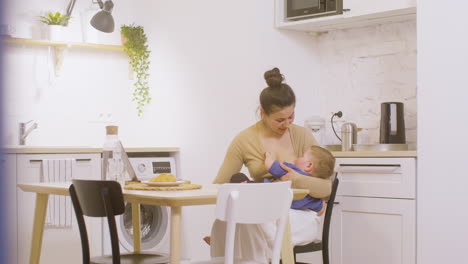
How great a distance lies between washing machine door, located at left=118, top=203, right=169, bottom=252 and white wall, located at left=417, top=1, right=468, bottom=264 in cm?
165

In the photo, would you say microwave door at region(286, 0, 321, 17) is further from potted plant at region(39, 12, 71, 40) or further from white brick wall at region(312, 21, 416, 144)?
potted plant at region(39, 12, 71, 40)

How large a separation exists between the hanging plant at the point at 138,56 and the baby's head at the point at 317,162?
1.80 metres

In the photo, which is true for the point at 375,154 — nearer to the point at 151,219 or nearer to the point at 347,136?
Result: the point at 347,136

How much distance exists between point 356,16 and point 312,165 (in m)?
1.30

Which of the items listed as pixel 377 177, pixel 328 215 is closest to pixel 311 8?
pixel 377 177

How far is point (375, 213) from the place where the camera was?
136 inches

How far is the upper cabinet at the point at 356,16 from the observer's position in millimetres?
3676

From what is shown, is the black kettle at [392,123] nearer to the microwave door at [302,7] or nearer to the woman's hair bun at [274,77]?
the microwave door at [302,7]

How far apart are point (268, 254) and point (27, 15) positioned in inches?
99.7

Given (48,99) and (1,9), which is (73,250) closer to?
(48,99)

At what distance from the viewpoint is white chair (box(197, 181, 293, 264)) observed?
1877 mm

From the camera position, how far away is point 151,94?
4.55 metres

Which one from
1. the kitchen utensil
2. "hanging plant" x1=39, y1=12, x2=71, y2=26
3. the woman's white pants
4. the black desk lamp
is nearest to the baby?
the woman's white pants

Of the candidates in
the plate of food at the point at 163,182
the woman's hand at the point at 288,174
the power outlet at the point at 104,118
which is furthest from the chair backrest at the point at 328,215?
the power outlet at the point at 104,118
